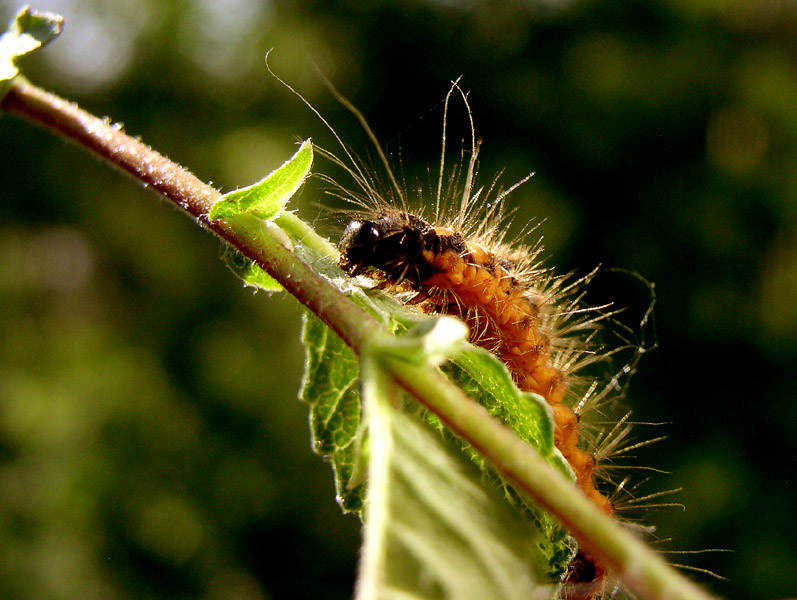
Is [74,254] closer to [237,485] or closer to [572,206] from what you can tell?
[237,485]

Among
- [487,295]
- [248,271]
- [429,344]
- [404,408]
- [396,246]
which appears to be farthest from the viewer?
[487,295]

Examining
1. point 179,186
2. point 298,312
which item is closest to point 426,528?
point 179,186

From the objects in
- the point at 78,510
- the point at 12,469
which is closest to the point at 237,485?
the point at 78,510

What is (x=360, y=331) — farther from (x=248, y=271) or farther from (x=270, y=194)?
(x=248, y=271)

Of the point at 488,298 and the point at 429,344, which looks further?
the point at 488,298

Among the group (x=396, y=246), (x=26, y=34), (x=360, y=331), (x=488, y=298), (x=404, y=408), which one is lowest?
(x=404, y=408)

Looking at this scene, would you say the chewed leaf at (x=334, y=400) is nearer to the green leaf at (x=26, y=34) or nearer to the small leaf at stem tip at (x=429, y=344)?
the small leaf at stem tip at (x=429, y=344)
